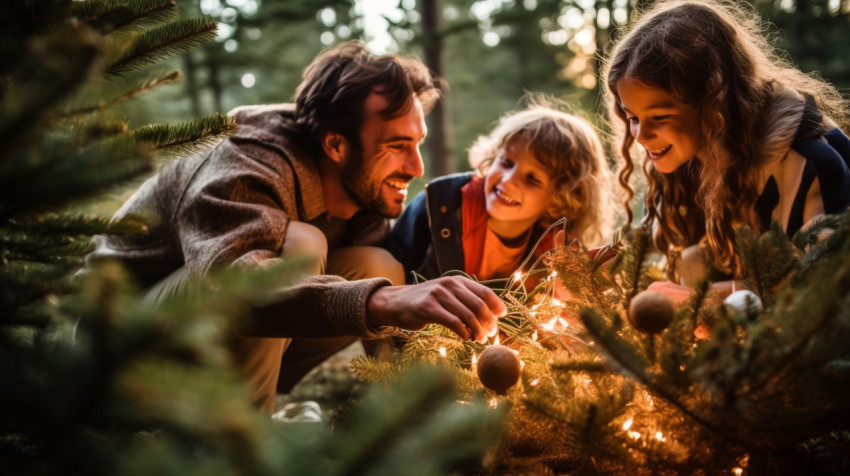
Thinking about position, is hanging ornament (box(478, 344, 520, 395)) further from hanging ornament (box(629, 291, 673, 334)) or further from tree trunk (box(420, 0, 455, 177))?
tree trunk (box(420, 0, 455, 177))

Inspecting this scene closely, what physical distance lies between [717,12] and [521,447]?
161cm

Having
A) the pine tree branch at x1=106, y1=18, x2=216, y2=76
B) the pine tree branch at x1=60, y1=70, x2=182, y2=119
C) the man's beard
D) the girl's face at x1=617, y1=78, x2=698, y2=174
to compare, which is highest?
the pine tree branch at x1=106, y1=18, x2=216, y2=76

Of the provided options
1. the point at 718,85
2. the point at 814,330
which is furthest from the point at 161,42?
the point at 718,85

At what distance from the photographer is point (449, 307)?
3.95ft

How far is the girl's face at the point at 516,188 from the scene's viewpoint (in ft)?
7.64

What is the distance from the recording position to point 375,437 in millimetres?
474

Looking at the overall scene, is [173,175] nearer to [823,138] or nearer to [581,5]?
[823,138]

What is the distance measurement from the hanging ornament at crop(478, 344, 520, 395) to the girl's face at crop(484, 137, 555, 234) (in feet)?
4.56

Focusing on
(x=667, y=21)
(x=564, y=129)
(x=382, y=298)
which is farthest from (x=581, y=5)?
(x=382, y=298)

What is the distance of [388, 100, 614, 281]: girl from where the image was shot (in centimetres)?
239

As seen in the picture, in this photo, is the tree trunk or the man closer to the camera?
the man

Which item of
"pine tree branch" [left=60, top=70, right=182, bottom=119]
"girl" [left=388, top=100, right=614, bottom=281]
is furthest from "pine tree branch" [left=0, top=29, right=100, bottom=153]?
"girl" [left=388, top=100, right=614, bottom=281]

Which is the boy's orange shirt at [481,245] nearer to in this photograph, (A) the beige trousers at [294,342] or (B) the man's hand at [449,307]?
(A) the beige trousers at [294,342]

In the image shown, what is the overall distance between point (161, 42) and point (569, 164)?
1842mm
